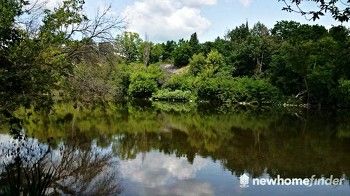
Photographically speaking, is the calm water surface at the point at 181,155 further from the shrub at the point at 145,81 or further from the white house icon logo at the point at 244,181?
the shrub at the point at 145,81

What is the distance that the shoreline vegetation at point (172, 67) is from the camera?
A: 11109mm

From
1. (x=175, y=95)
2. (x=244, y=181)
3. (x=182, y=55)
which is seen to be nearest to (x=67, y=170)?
(x=244, y=181)

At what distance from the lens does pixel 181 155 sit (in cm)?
1981

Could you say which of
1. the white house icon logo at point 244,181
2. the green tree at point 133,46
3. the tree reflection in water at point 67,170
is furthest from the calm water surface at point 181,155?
the green tree at point 133,46

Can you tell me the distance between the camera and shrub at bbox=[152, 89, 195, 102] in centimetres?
6925

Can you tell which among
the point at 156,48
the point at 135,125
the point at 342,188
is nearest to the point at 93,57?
the point at 342,188

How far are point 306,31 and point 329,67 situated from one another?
957 cm

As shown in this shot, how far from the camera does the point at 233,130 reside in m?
29.5

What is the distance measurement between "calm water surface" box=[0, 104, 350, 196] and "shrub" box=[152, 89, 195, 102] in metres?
37.3
